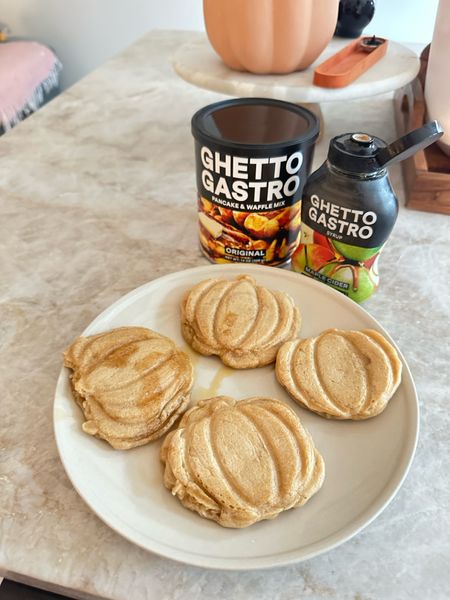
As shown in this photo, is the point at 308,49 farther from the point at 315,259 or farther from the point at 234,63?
the point at 315,259

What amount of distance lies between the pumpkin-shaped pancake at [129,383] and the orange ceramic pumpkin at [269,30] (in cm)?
57

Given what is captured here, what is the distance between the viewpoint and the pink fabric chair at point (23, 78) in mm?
1734

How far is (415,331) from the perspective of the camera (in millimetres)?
660

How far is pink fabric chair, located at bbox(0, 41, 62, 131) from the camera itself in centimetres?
173

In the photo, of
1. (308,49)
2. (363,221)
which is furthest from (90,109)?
(363,221)

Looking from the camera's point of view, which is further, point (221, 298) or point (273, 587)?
point (221, 298)

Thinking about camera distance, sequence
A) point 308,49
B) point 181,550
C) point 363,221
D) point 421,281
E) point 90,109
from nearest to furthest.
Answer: point 181,550, point 363,221, point 421,281, point 308,49, point 90,109

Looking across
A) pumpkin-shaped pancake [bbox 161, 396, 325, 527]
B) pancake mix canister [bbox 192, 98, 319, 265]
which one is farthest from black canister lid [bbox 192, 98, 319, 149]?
pumpkin-shaped pancake [bbox 161, 396, 325, 527]

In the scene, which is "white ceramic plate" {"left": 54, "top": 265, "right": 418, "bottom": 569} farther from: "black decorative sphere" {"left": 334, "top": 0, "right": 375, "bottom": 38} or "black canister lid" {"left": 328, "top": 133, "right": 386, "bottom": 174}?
"black decorative sphere" {"left": 334, "top": 0, "right": 375, "bottom": 38}

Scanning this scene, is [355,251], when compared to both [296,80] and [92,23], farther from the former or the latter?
[92,23]

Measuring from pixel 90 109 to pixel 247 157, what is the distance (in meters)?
0.76

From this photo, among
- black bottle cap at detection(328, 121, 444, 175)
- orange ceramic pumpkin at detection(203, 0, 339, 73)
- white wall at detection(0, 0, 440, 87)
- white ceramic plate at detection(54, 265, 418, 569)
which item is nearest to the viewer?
white ceramic plate at detection(54, 265, 418, 569)

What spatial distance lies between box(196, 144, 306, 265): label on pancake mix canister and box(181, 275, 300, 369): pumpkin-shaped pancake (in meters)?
0.07

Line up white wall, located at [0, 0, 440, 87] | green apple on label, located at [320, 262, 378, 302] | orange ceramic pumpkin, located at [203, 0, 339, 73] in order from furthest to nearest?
white wall, located at [0, 0, 440, 87], orange ceramic pumpkin, located at [203, 0, 339, 73], green apple on label, located at [320, 262, 378, 302]
